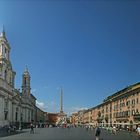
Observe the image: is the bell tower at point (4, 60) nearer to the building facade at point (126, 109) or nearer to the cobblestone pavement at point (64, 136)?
the building facade at point (126, 109)

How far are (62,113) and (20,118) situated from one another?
52906mm

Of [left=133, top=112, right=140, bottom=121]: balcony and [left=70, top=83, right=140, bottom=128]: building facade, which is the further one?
[left=70, top=83, right=140, bottom=128]: building facade

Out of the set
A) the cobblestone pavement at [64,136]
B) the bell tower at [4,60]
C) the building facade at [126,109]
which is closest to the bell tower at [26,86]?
the building facade at [126,109]

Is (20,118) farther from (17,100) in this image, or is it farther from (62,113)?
(62,113)

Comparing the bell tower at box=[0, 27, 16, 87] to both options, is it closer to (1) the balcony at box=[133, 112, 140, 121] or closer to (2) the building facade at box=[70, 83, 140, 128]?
(2) the building facade at box=[70, 83, 140, 128]

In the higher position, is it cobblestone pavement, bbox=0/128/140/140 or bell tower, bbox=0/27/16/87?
bell tower, bbox=0/27/16/87

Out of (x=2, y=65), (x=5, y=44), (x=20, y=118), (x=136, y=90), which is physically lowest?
(x=20, y=118)

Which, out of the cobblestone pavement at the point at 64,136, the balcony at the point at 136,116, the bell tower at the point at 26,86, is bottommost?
the cobblestone pavement at the point at 64,136

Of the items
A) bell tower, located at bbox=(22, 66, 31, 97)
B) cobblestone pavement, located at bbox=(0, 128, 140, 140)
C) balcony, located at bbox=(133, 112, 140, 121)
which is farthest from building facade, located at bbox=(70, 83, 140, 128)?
bell tower, located at bbox=(22, 66, 31, 97)

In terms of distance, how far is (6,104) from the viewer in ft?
320

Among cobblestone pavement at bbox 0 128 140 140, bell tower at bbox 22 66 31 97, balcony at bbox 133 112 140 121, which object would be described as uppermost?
bell tower at bbox 22 66 31 97

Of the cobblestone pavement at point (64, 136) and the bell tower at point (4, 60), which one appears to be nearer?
the cobblestone pavement at point (64, 136)

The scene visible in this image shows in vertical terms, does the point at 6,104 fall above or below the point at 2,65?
below

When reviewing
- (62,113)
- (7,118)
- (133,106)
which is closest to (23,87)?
(62,113)
